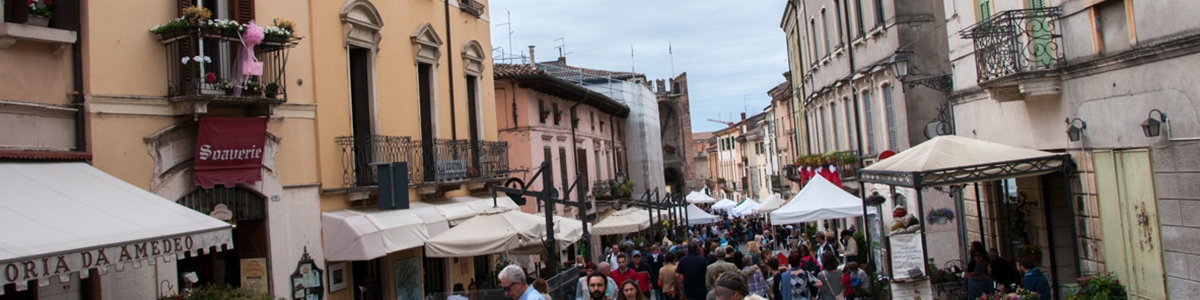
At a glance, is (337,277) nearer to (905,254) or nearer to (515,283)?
(515,283)

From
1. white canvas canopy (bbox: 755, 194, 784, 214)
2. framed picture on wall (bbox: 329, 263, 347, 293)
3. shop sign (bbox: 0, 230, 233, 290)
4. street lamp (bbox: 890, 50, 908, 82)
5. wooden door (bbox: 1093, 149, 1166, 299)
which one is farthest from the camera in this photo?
white canvas canopy (bbox: 755, 194, 784, 214)

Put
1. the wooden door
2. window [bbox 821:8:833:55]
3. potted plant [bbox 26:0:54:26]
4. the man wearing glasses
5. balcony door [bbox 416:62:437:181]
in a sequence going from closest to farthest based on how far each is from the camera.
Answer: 1. potted plant [bbox 26:0:54:26]
2. the man wearing glasses
3. the wooden door
4. balcony door [bbox 416:62:437:181]
5. window [bbox 821:8:833:55]

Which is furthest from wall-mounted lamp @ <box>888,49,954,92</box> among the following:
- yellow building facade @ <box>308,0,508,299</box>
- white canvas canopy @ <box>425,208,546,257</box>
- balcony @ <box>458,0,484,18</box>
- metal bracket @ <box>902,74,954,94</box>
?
balcony @ <box>458,0,484,18</box>

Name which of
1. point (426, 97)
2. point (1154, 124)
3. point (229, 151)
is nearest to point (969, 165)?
point (1154, 124)

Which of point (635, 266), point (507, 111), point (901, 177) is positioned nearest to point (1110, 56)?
point (901, 177)

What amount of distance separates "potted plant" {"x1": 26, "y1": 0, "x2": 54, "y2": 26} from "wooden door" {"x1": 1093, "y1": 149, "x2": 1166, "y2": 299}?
1108 centimetres

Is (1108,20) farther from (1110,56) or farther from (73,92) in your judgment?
(73,92)

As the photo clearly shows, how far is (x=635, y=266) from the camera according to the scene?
48.5ft

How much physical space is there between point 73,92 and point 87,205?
178 cm

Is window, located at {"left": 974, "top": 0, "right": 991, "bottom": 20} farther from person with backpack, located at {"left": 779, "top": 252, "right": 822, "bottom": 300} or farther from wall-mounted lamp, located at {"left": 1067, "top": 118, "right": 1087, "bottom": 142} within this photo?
person with backpack, located at {"left": 779, "top": 252, "right": 822, "bottom": 300}

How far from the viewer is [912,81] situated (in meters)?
14.4

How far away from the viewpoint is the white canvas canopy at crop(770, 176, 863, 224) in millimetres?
16938

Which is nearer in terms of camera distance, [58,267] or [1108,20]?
[58,267]

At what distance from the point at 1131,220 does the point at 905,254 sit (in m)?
2.63
